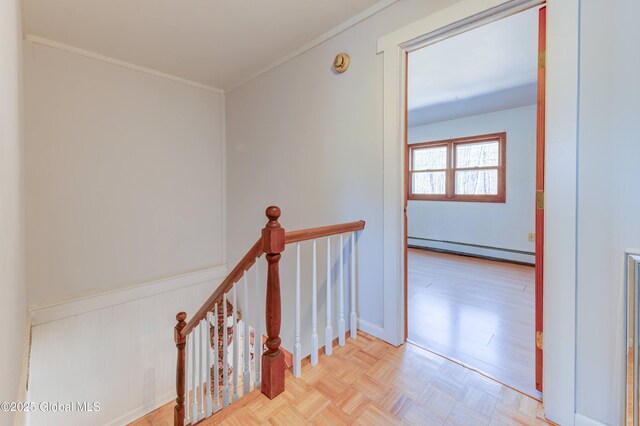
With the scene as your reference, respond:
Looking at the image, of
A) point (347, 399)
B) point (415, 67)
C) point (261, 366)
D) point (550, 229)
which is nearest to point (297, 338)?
point (261, 366)

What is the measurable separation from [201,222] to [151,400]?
1986 millimetres

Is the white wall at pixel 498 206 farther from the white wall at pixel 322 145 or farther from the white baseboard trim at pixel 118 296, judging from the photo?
the white baseboard trim at pixel 118 296

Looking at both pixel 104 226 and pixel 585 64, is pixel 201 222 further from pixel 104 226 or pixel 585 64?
pixel 585 64

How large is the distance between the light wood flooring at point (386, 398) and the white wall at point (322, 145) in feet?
1.30

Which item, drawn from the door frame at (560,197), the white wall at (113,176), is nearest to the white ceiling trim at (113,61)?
the white wall at (113,176)

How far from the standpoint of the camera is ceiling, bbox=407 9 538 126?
230 centimetres

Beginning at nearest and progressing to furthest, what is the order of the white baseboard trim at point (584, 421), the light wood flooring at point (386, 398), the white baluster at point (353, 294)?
the white baseboard trim at point (584, 421), the light wood flooring at point (386, 398), the white baluster at point (353, 294)

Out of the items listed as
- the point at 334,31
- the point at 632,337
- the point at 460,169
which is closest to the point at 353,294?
the point at 632,337

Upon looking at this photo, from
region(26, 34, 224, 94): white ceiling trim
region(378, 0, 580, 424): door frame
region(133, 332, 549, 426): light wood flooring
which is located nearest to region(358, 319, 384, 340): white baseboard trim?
region(133, 332, 549, 426): light wood flooring

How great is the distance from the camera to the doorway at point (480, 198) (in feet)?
6.08

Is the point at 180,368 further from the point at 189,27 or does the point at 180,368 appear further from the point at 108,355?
the point at 189,27

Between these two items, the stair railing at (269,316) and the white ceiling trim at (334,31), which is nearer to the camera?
the stair railing at (269,316)

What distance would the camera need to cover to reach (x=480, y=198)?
460 centimetres

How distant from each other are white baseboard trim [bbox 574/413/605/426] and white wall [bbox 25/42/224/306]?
3.51 m
